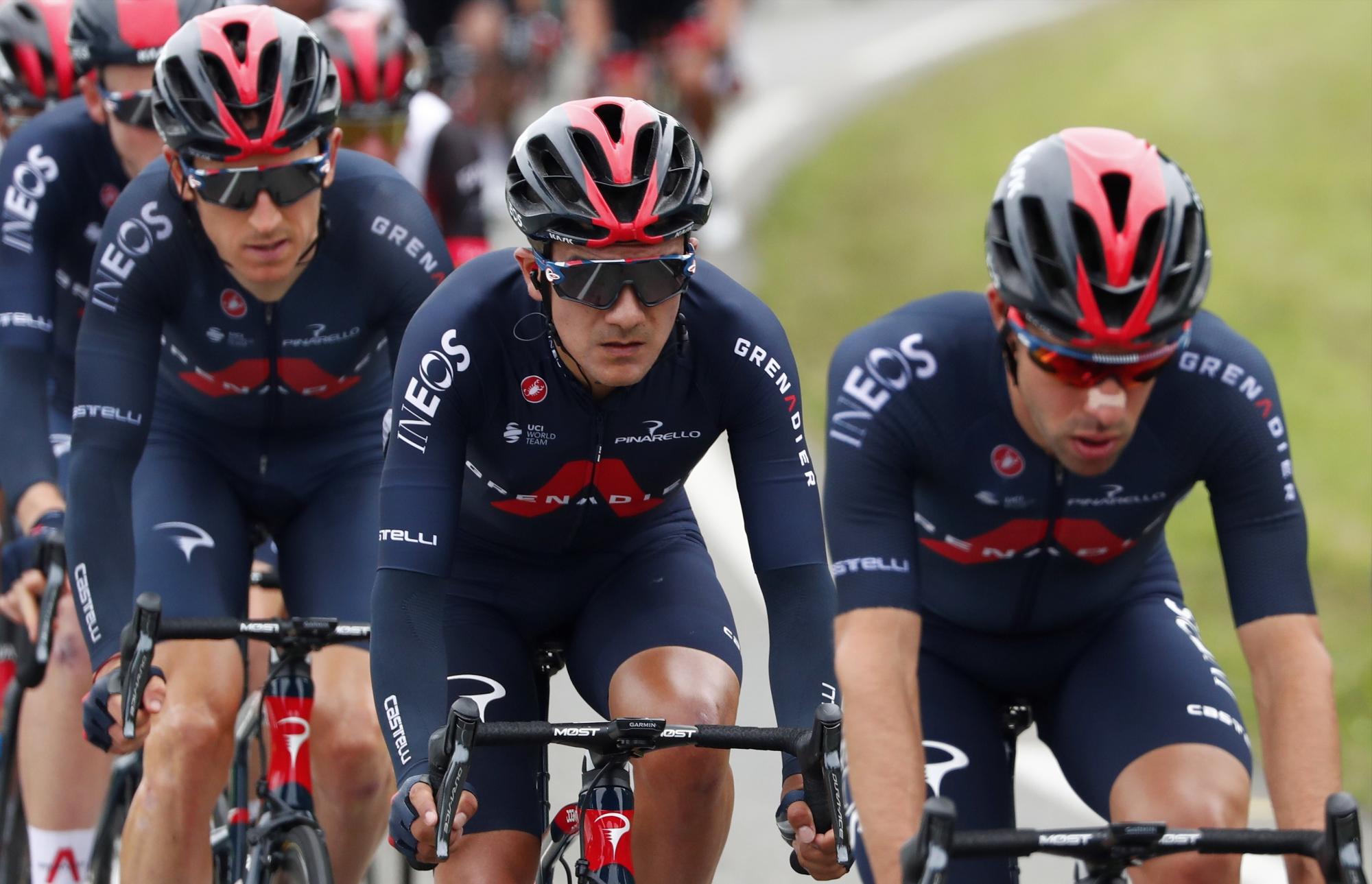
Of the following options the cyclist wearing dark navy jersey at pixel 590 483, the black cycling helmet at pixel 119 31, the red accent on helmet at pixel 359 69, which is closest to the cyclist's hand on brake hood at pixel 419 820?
the cyclist wearing dark navy jersey at pixel 590 483

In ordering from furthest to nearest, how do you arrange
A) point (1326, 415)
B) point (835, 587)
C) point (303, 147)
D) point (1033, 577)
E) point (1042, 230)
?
1. point (1326, 415)
2. point (303, 147)
3. point (1033, 577)
4. point (835, 587)
5. point (1042, 230)

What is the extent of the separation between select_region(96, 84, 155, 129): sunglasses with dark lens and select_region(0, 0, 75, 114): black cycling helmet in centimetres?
104

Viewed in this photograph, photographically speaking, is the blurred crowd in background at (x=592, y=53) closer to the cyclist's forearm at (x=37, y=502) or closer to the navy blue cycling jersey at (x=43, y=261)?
the navy blue cycling jersey at (x=43, y=261)

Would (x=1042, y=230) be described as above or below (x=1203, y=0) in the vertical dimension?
below

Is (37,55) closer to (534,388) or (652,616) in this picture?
(534,388)

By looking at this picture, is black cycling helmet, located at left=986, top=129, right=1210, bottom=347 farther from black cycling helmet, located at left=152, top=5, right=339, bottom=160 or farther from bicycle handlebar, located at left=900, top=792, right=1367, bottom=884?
black cycling helmet, located at left=152, top=5, right=339, bottom=160

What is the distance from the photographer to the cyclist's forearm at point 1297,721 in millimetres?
3764

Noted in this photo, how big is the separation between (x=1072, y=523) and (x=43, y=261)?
3349 millimetres

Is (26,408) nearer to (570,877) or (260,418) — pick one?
(260,418)

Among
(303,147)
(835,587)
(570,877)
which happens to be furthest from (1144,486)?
(303,147)

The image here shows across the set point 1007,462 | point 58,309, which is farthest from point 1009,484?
point 58,309

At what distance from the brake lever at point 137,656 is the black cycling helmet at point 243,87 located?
3.85ft

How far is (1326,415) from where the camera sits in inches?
492

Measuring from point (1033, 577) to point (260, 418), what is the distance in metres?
2.37
